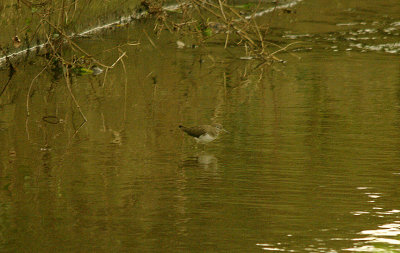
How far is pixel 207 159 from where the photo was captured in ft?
25.2

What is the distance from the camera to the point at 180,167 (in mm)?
7383

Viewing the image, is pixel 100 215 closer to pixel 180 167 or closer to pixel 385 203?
pixel 180 167

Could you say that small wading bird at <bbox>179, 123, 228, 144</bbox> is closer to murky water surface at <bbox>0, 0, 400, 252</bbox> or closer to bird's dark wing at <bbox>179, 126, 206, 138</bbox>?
bird's dark wing at <bbox>179, 126, 206, 138</bbox>

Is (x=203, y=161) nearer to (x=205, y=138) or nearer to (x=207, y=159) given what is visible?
(x=207, y=159)

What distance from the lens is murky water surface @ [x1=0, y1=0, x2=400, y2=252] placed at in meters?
5.77

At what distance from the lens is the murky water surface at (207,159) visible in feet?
18.9

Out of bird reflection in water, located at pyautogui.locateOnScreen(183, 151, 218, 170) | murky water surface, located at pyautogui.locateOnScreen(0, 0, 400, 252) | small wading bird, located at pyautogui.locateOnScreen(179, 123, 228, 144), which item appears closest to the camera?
murky water surface, located at pyautogui.locateOnScreen(0, 0, 400, 252)

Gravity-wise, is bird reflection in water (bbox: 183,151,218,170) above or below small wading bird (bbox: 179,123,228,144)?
below

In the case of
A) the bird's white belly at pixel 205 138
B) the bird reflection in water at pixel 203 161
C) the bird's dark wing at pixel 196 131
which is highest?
the bird's dark wing at pixel 196 131

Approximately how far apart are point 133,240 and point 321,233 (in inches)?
45.3

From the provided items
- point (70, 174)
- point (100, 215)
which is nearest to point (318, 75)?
point (70, 174)

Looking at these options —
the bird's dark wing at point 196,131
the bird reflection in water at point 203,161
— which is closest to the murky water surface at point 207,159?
the bird reflection in water at point 203,161

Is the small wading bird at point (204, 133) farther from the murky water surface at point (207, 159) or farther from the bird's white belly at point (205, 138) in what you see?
the murky water surface at point (207, 159)

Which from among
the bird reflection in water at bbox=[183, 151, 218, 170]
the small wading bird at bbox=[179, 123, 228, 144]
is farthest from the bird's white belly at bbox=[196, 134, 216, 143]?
the bird reflection in water at bbox=[183, 151, 218, 170]
